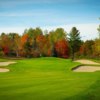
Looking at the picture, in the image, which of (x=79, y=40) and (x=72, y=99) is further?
(x=79, y=40)

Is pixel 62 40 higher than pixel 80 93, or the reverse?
pixel 62 40

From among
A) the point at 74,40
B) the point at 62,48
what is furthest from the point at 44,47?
the point at 74,40

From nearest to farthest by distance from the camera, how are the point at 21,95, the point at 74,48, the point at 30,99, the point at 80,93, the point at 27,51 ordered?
1. the point at 30,99
2. the point at 21,95
3. the point at 80,93
4. the point at 27,51
5. the point at 74,48

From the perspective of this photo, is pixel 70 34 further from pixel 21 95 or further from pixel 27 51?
pixel 21 95

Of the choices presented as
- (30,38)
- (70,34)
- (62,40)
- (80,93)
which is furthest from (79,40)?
(80,93)

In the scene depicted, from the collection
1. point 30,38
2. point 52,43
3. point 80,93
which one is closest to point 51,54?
point 52,43

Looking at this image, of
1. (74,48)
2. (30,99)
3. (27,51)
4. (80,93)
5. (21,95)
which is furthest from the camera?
(74,48)

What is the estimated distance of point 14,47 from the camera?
9588 cm

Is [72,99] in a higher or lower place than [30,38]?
lower

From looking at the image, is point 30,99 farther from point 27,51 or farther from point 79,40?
point 79,40

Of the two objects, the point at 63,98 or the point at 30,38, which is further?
the point at 30,38

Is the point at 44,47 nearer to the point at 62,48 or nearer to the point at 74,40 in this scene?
the point at 62,48

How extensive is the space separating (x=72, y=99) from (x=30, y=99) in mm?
2093

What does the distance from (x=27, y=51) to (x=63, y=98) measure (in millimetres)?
79519
